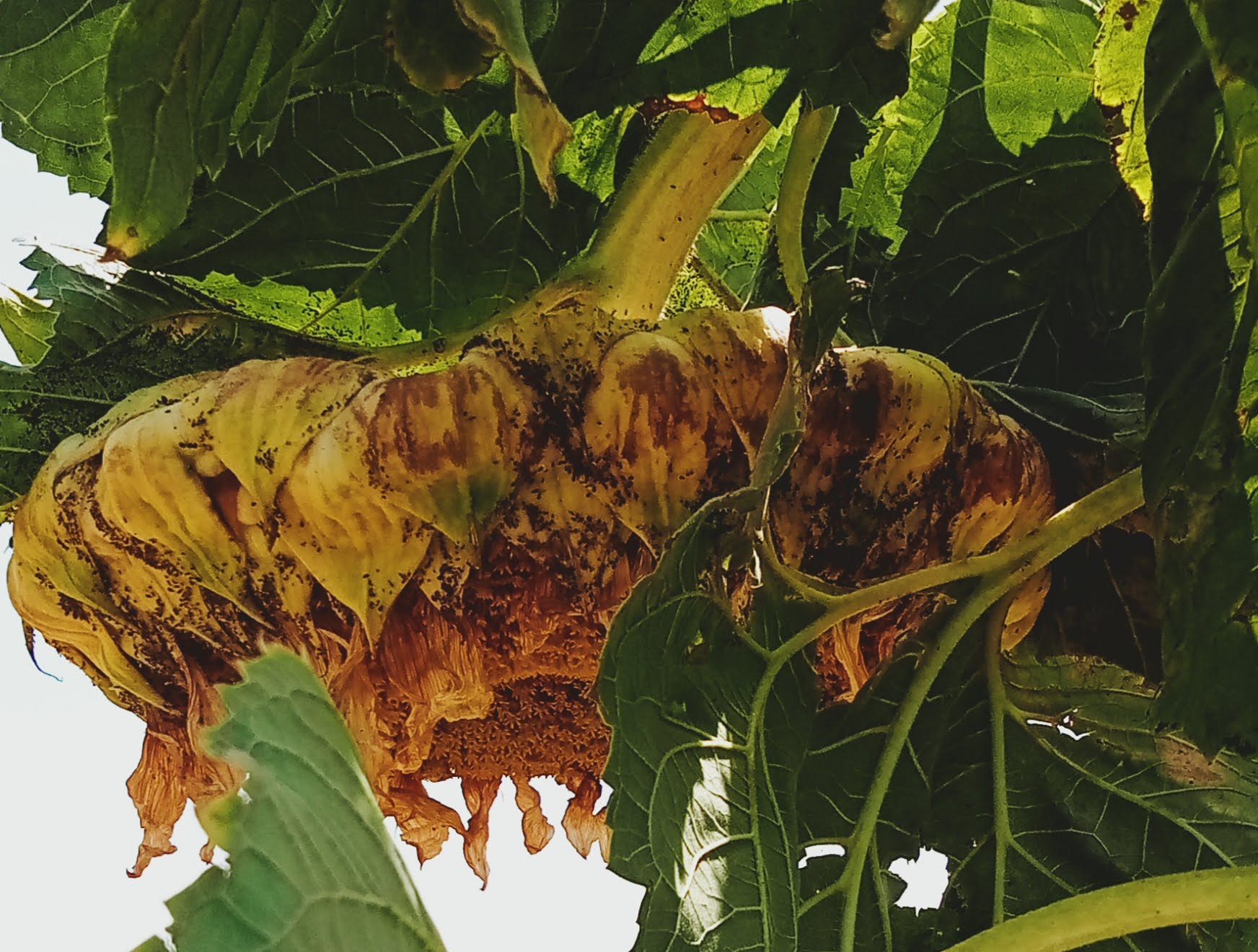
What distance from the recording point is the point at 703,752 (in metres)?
0.45

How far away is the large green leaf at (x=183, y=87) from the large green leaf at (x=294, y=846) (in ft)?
0.49

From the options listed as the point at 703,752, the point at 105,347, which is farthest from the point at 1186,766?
the point at 105,347

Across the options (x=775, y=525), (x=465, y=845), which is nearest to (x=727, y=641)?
A: (x=775, y=525)

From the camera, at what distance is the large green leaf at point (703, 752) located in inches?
16.4

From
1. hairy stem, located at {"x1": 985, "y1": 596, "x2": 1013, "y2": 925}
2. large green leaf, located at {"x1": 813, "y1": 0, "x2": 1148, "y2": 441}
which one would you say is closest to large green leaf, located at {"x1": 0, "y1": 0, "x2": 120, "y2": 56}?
large green leaf, located at {"x1": 813, "y1": 0, "x2": 1148, "y2": 441}

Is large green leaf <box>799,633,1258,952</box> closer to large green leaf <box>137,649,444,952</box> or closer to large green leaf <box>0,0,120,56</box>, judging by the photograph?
large green leaf <box>137,649,444,952</box>

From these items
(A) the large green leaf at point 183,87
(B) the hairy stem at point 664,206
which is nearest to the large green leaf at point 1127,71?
(B) the hairy stem at point 664,206

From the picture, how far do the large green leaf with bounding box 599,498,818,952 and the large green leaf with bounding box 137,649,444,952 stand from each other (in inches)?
4.5

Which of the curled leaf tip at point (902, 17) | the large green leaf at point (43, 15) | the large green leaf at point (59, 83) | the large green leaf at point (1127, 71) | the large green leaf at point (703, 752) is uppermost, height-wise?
the large green leaf at point (43, 15)

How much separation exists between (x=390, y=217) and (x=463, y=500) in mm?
200

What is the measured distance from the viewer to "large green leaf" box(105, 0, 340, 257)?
39 centimetres

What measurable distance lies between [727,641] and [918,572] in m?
0.06

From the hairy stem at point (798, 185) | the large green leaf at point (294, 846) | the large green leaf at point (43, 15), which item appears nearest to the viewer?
the large green leaf at point (294, 846)

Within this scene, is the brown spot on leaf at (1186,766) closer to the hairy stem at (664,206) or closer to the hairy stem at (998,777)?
the hairy stem at (998,777)
